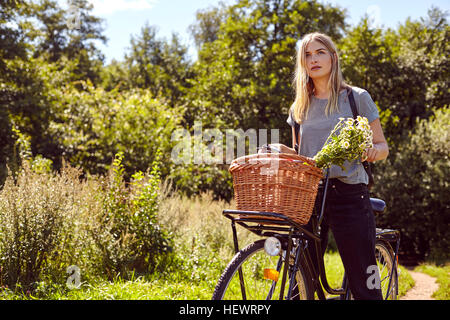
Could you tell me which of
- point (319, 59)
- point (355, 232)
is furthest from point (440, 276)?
point (319, 59)

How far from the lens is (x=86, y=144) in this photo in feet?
34.8

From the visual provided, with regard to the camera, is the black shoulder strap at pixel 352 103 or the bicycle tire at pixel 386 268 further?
the bicycle tire at pixel 386 268

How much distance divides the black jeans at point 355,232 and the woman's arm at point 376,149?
0.25m

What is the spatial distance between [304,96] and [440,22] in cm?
1614

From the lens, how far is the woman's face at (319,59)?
→ 2.66 m

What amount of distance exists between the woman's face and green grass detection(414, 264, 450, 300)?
4.31m

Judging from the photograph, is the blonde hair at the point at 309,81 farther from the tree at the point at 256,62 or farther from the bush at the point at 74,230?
the tree at the point at 256,62

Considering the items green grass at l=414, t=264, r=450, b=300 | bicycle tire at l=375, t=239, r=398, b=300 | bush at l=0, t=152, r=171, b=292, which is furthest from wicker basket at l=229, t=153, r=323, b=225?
green grass at l=414, t=264, r=450, b=300

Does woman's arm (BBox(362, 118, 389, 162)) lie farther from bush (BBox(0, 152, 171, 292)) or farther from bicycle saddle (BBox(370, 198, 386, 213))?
bush (BBox(0, 152, 171, 292))

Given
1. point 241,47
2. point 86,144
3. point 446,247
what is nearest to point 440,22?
point 241,47

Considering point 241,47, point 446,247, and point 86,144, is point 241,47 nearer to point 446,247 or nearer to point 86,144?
point 86,144

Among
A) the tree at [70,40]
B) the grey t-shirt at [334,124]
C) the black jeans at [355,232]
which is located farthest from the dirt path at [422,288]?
the tree at [70,40]

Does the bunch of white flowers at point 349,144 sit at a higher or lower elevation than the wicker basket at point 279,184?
higher

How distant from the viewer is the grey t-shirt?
2539 mm
